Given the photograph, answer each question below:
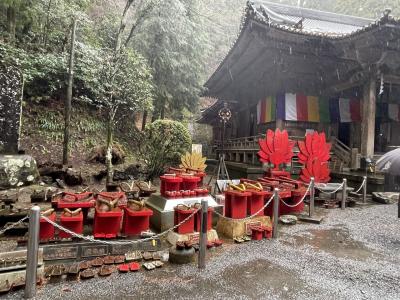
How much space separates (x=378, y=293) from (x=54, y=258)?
4.26m

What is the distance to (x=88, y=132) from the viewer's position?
14156 mm

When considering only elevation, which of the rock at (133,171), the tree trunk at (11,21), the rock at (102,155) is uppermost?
the tree trunk at (11,21)

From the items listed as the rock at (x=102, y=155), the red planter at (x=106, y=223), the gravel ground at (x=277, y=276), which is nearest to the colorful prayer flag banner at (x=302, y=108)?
the rock at (x=102, y=155)

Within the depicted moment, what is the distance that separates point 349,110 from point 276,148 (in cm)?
678

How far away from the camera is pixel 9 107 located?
825 centimetres

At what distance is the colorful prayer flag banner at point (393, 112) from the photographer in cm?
1315

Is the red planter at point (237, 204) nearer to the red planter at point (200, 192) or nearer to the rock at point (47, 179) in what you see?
the red planter at point (200, 192)

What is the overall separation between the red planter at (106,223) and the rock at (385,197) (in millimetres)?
8519

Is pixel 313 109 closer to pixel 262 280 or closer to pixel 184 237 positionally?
pixel 184 237

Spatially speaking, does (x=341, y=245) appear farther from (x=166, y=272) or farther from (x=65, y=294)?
(x=65, y=294)

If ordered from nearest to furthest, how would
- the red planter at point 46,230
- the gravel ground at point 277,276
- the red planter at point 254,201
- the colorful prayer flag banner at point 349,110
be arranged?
the gravel ground at point 277,276, the red planter at point 46,230, the red planter at point 254,201, the colorful prayer flag banner at point 349,110

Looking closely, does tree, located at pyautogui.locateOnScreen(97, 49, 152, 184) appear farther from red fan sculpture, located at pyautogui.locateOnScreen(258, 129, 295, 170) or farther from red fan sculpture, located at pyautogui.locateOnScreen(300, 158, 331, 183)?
red fan sculpture, located at pyautogui.locateOnScreen(300, 158, 331, 183)

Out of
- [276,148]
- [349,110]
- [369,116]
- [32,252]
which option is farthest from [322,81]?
[32,252]

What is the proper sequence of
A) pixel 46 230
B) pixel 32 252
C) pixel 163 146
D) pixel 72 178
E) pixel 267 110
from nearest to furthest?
pixel 32 252, pixel 46 230, pixel 72 178, pixel 163 146, pixel 267 110
